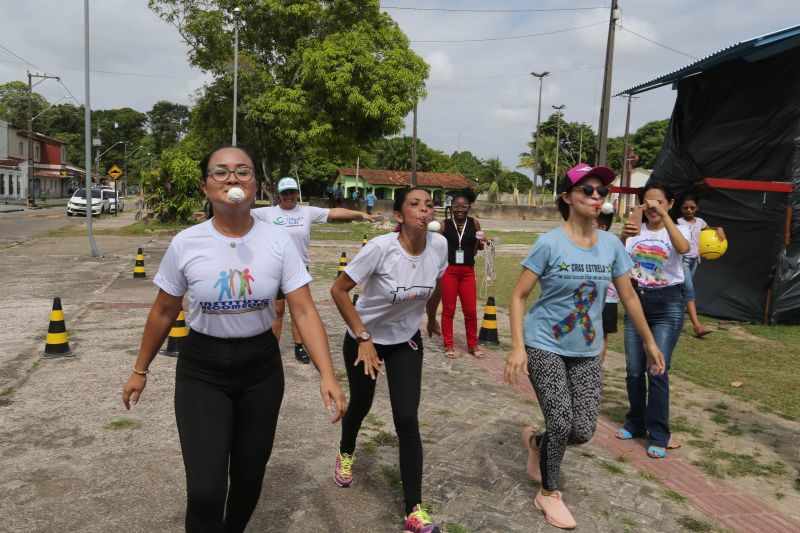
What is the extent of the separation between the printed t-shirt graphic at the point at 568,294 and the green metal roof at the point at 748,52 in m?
7.49

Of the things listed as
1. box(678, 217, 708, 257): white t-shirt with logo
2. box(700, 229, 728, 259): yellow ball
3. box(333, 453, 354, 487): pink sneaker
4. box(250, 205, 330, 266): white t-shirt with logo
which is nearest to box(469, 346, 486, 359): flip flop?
box(250, 205, 330, 266): white t-shirt with logo

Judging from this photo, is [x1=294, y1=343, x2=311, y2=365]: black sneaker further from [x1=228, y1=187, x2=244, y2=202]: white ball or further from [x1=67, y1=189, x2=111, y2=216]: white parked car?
[x1=67, y1=189, x2=111, y2=216]: white parked car

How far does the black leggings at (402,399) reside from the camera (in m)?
3.30

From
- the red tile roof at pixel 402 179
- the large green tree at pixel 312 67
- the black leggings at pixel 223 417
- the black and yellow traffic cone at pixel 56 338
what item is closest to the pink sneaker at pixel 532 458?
the black leggings at pixel 223 417

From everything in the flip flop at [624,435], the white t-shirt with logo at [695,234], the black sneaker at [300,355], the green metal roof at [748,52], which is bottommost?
the flip flop at [624,435]

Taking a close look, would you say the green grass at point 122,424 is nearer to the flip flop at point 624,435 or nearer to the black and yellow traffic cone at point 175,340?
the black and yellow traffic cone at point 175,340

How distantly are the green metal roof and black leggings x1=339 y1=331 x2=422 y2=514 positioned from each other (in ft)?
27.0

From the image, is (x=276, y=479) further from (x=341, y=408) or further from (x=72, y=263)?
(x=72, y=263)

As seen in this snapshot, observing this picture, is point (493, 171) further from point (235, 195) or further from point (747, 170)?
point (235, 195)

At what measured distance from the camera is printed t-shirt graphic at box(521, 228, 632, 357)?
344 cm

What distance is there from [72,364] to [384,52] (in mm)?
23255

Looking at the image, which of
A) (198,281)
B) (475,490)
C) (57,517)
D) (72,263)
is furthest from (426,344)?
(72,263)

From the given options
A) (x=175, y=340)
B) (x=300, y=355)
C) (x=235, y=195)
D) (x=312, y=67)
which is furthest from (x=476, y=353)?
(x=312, y=67)

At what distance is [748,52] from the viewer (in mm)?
9352
